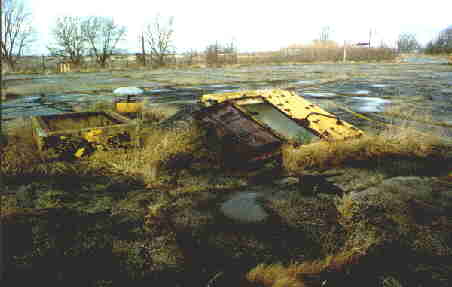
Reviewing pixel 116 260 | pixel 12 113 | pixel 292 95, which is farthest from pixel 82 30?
pixel 116 260

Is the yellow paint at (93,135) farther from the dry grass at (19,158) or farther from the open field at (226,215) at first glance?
the dry grass at (19,158)

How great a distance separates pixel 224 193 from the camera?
2.61 metres

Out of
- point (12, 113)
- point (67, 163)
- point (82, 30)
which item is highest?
point (82, 30)

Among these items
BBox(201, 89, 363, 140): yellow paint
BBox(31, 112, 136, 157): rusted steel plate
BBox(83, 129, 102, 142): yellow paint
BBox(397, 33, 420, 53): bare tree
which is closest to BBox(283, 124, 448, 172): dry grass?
BBox(201, 89, 363, 140): yellow paint

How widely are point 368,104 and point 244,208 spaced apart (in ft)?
20.4

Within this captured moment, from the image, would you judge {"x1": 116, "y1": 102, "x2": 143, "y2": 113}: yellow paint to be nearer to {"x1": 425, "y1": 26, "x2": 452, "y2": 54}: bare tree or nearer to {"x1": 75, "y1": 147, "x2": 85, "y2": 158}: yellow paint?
{"x1": 75, "y1": 147, "x2": 85, "y2": 158}: yellow paint

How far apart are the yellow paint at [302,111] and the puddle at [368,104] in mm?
2740

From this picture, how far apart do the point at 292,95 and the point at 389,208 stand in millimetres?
2704

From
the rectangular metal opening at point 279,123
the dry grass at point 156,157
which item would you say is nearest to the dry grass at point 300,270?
the dry grass at point 156,157

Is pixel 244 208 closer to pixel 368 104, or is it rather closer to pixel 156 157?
pixel 156 157

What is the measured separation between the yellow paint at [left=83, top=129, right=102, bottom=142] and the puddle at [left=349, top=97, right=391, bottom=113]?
549 cm

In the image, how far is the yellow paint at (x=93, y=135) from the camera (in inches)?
127

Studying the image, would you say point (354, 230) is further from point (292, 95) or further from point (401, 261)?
point (292, 95)

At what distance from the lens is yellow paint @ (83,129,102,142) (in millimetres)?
3237
